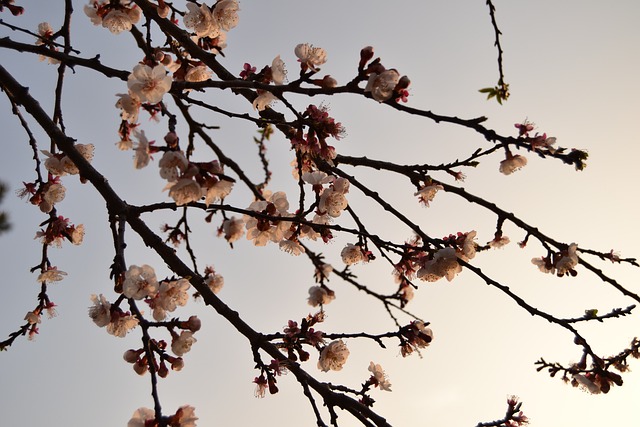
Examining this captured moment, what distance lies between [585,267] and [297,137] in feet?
5.80

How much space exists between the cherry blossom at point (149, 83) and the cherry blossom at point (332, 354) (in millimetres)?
1502

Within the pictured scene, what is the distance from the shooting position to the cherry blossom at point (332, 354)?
8.13 ft

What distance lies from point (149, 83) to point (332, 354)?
63.7 inches

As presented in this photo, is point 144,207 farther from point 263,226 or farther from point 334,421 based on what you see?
point 334,421

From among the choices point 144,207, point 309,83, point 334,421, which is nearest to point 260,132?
point 144,207

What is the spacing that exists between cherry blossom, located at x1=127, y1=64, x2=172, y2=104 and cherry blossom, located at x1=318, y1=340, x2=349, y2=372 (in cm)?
150

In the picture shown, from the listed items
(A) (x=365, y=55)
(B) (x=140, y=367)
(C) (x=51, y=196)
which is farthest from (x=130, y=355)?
(A) (x=365, y=55)

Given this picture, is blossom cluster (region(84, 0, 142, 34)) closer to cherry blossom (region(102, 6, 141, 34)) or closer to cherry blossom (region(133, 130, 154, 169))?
cherry blossom (region(102, 6, 141, 34))

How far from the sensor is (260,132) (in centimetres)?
366

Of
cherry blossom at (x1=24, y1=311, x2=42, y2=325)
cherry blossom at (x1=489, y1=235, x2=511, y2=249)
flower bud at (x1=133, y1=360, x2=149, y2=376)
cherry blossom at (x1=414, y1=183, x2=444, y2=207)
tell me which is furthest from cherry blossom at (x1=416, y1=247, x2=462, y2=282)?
cherry blossom at (x1=24, y1=311, x2=42, y2=325)

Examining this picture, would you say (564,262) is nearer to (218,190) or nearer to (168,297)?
(218,190)

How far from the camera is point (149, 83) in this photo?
6.42 ft

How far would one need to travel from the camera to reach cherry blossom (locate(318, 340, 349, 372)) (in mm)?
2477

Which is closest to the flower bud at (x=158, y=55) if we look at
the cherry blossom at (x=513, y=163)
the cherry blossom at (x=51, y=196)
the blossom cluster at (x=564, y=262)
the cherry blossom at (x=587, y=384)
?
the cherry blossom at (x=51, y=196)
